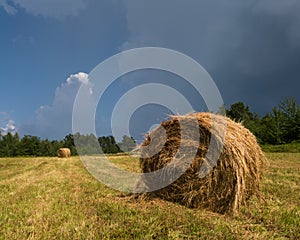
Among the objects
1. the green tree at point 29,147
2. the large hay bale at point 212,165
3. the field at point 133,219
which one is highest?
the green tree at point 29,147

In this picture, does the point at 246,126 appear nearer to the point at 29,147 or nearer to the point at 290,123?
the point at 290,123

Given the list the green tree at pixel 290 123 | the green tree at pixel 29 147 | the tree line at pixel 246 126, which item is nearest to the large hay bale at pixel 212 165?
the tree line at pixel 246 126

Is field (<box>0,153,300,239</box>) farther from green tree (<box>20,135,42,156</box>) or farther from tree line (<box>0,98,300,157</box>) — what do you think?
green tree (<box>20,135,42,156</box>)

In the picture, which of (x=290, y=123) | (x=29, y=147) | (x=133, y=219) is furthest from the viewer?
(x=29, y=147)

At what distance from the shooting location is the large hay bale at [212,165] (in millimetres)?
4824

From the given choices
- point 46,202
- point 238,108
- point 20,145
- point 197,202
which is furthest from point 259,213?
point 20,145

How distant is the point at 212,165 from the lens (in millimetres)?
4977

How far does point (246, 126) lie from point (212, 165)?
139ft

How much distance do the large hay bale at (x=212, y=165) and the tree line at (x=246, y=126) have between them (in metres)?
16.1

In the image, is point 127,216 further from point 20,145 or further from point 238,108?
point 20,145

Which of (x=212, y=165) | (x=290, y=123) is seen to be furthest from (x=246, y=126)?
(x=212, y=165)

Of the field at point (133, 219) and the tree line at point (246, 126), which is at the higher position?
the tree line at point (246, 126)

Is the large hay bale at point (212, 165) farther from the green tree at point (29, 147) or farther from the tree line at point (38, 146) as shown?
the green tree at point (29, 147)

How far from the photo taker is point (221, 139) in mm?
4961
